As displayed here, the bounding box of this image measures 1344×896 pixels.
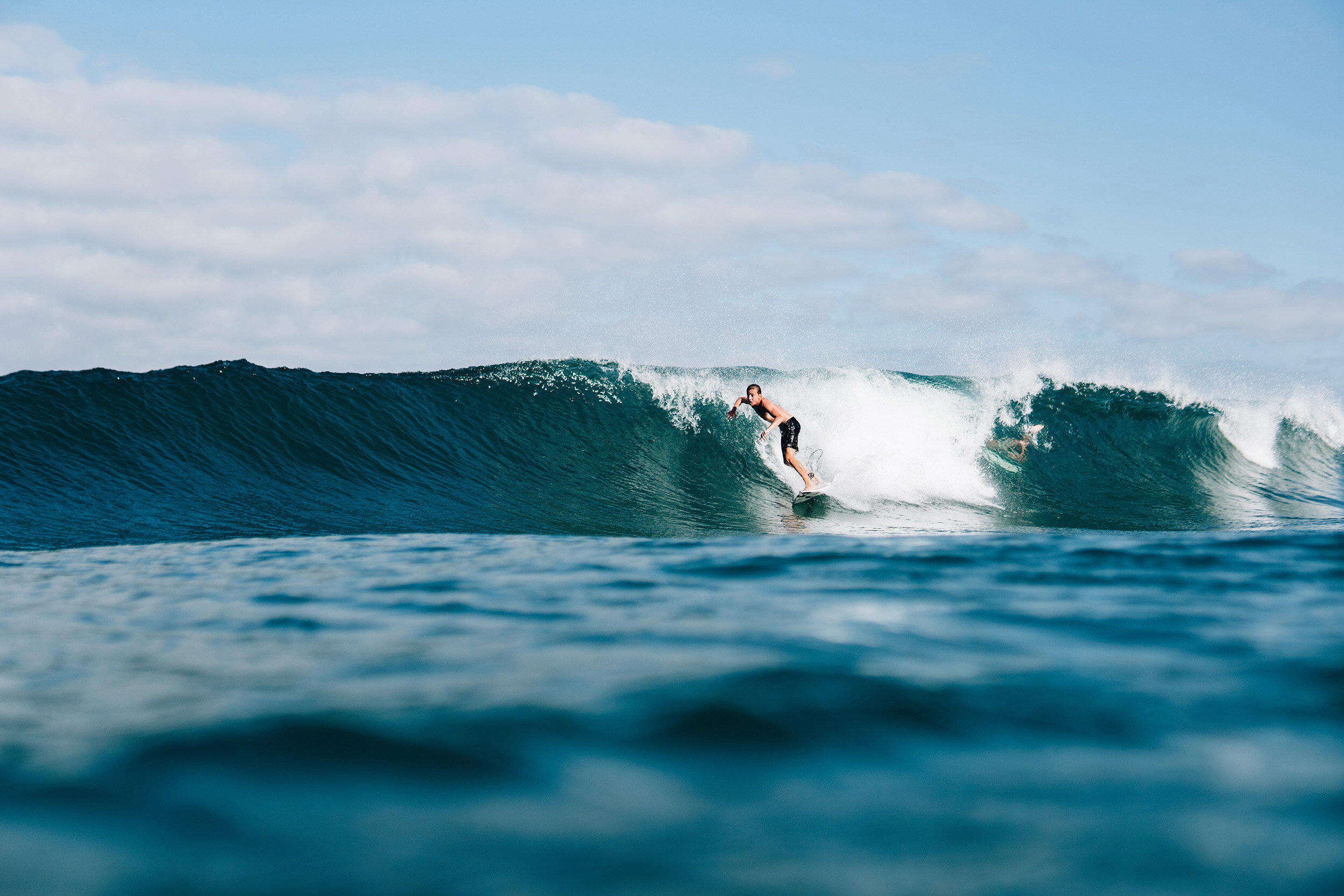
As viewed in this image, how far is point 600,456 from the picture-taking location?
13055mm

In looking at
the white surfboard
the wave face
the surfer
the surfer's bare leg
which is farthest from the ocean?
the surfer

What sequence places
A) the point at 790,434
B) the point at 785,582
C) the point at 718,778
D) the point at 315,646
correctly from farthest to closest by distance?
the point at 790,434
the point at 785,582
the point at 315,646
the point at 718,778

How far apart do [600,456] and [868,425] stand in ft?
15.3

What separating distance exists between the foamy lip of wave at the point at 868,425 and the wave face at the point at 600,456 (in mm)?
50

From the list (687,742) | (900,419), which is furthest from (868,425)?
(687,742)

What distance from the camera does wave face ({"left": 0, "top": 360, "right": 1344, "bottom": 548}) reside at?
369 inches

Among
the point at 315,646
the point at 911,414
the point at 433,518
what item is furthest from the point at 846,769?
the point at 911,414

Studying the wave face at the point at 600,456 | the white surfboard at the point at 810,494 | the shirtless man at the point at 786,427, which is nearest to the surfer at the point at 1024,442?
the wave face at the point at 600,456

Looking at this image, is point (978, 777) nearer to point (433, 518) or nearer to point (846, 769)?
point (846, 769)

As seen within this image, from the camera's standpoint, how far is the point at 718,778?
5.47 feet

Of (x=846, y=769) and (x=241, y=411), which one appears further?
(x=241, y=411)

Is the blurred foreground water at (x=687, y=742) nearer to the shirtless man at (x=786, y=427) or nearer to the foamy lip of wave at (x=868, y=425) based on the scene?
the shirtless man at (x=786, y=427)

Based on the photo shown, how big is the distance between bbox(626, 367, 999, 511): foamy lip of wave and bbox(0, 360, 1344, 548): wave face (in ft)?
0.16

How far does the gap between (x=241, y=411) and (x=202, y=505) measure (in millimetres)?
3139
